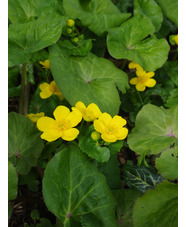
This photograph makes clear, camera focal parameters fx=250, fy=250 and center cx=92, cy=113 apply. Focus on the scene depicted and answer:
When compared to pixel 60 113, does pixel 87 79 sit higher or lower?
lower

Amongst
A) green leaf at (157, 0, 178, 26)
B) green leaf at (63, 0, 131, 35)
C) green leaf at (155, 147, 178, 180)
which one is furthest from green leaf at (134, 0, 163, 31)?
green leaf at (155, 147, 178, 180)

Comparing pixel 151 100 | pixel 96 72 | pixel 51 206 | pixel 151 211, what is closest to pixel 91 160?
pixel 51 206

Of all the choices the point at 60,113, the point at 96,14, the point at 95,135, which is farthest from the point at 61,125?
the point at 96,14

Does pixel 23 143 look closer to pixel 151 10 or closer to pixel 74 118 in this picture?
pixel 74 118

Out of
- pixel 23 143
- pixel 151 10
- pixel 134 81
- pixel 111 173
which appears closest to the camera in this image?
pixel 23 143

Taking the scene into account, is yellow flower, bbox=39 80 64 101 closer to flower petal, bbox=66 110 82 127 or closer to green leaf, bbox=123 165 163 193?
flower petal, bbox=66 110 82 127

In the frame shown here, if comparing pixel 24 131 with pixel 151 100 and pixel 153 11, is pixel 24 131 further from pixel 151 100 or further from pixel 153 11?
pixel 153 11
